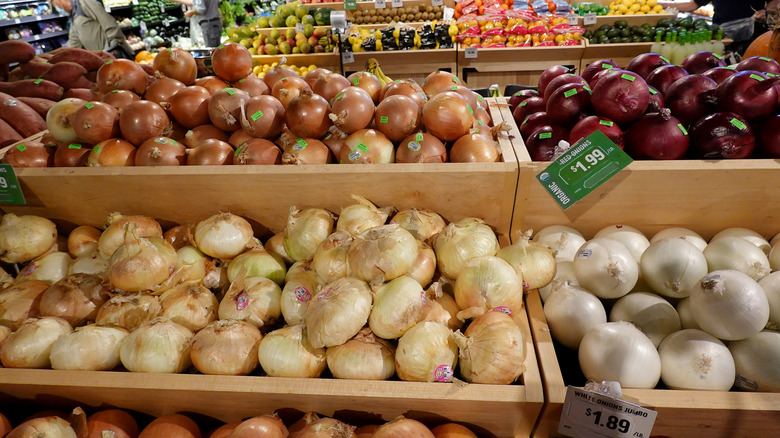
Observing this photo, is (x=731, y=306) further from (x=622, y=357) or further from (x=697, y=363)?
(x=622, y=357)

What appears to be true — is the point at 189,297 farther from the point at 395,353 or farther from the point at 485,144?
the point at 485,144

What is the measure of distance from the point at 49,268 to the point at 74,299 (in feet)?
0.99

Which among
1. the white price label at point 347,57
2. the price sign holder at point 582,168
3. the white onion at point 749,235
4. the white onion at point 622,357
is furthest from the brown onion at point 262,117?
the white price label at point 347,57

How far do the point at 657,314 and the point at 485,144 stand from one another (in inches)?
27.2

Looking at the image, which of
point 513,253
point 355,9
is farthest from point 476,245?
point 355,9

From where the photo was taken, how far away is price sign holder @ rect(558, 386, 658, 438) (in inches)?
34.2

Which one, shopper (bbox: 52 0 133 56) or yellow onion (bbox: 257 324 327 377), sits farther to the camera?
shopper (bbox: 52 0 133 56)

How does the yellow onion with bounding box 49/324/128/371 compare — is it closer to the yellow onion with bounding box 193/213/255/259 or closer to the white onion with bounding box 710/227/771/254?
the yellow onion with bounding box 193/213/255/259

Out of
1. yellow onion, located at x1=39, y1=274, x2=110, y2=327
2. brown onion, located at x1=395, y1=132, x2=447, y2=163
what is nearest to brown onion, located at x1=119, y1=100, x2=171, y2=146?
yellow onion, located at x1=39, y1=274, x2=110, y2=327

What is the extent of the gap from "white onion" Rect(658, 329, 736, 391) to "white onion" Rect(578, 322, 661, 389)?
4 cm

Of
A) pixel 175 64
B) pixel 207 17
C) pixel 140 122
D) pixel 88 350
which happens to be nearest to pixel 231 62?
pixel 175 64

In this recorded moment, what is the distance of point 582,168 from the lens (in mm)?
1234

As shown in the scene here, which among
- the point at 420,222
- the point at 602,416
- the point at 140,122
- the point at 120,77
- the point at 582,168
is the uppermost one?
the point at 120,77

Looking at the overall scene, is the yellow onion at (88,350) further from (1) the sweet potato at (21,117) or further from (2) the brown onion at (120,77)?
(1) the sweet potato at (21,117)
